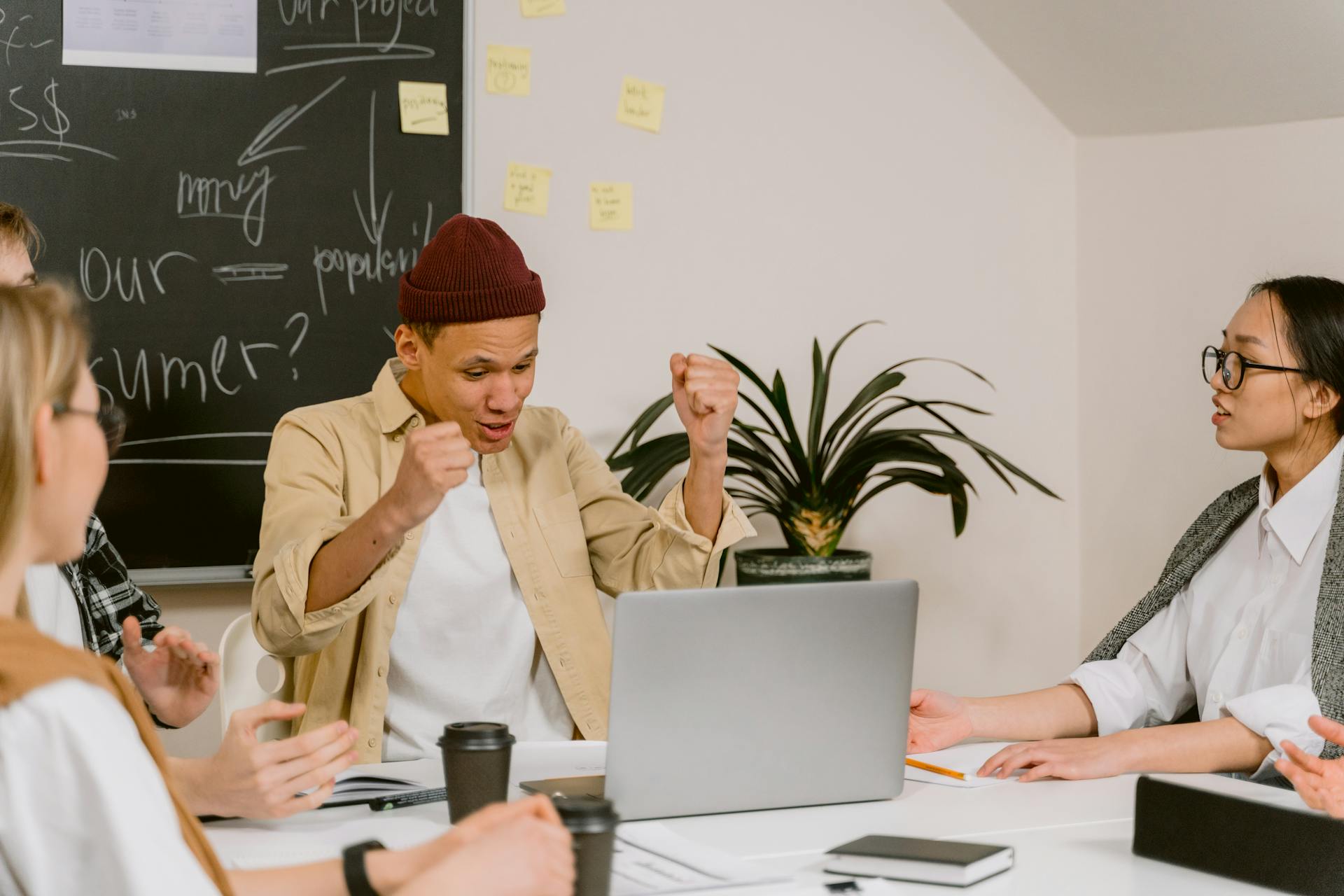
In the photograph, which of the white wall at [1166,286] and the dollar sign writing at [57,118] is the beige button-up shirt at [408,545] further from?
the white wall at [1166,286]

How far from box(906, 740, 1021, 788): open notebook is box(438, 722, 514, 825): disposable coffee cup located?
61 centimetres

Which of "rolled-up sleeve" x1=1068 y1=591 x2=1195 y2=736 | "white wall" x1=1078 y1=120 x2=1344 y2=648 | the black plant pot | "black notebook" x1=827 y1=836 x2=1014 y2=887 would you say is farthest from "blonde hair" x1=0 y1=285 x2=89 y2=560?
"white wall" x1=1078 y1=120 x2=1344 y2=648

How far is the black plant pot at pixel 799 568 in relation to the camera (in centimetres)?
284

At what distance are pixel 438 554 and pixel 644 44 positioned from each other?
5.02 feet

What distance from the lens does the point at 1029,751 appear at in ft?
5.65

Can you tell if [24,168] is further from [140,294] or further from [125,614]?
[125,614]

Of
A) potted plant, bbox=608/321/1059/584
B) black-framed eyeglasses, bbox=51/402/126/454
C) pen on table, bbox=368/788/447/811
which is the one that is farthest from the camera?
potted plant, bbox=608/321/1059/584

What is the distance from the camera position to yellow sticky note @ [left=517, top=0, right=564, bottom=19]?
9.83 ft

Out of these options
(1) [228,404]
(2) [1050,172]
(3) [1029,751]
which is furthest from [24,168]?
(2) [1050,172]

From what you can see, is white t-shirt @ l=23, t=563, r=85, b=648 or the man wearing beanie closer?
white t-shirt @ l=23, t=563, r=85, b=648

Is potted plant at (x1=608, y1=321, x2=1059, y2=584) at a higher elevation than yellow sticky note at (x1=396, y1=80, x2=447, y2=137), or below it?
below

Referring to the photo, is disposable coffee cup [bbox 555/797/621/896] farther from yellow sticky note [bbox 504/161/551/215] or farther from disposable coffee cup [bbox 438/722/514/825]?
yellow sticky note [bbox 504/161/551/215]

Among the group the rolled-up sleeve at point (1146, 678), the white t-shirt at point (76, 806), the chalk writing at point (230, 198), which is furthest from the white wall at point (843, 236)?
the white t-shirt at point (76, 806)

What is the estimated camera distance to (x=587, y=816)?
103 cm
